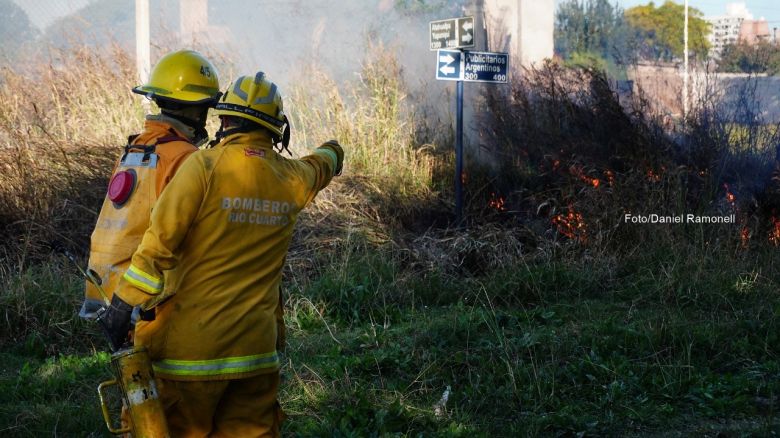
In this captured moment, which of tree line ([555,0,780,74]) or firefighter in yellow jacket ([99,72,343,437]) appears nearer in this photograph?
firefighter in yellow jacket ([99,72,343,437])

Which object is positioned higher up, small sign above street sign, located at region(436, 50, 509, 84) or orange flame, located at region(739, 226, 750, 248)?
small sign above street sign, located at region(436, 50, 509, 84)

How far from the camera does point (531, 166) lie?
9.88 meters

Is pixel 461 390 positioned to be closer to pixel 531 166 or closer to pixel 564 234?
pixel 564 234

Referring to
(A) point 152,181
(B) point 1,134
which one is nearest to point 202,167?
(A) point 152,181

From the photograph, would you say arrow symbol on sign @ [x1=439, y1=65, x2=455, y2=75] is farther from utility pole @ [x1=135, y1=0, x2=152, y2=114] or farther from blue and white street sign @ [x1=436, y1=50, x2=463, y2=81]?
utility pole @ [x1=135, y1=0, x2=152, y2=114]

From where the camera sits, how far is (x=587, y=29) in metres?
21.1

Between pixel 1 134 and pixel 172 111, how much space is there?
549 centimetres

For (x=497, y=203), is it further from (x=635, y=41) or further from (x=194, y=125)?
(x=194, y=125)

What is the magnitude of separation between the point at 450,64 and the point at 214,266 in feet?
19.4

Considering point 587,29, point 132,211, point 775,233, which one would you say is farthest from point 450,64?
point 587,29

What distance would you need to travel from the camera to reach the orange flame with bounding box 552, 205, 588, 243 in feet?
27.3

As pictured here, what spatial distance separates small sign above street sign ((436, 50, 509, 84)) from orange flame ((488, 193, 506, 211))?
1.30m

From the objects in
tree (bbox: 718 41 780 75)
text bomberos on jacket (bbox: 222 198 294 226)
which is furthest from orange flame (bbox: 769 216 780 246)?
text bomberos on jacket (bbox: 222 198 294 226)

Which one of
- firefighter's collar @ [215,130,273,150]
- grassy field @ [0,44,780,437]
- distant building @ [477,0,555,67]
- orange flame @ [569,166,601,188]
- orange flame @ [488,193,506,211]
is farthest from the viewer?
distant building @ [477,0,555,67]
